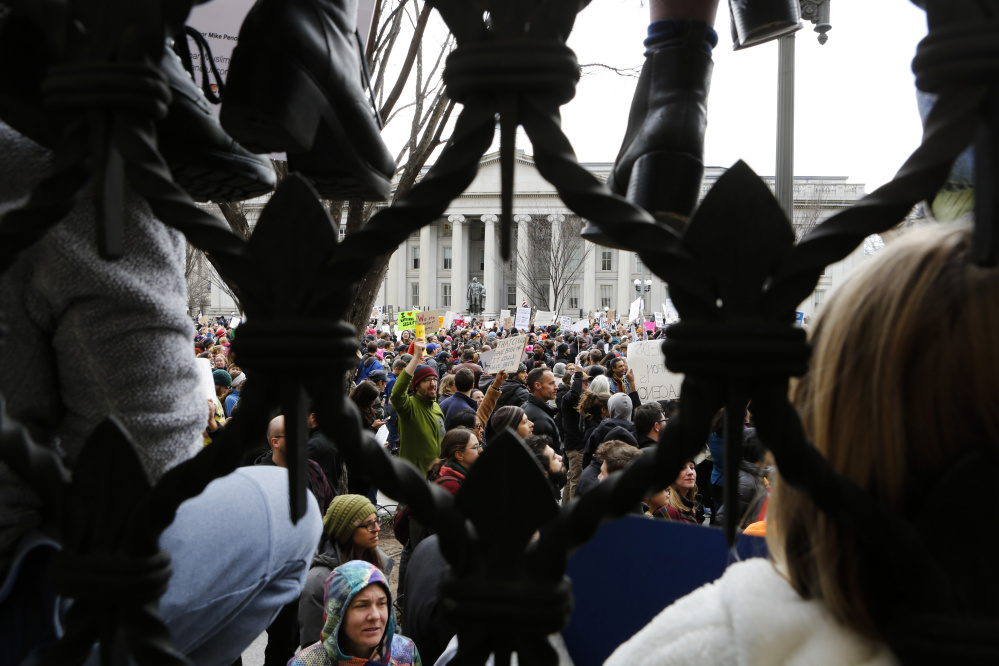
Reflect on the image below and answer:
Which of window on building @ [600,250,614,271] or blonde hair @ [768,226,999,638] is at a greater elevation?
window on building @ [600,250,614,271]

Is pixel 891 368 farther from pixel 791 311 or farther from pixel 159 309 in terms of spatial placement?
pixel 159 309

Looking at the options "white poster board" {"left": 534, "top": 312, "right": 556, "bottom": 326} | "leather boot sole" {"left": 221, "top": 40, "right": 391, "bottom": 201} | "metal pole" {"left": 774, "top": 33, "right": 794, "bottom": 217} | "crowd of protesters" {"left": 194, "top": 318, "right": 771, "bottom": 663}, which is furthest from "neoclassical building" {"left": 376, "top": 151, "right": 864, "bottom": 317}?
"leather boot sole" {"left": 221, "top": 40, "right": 391, "bottom": 201}

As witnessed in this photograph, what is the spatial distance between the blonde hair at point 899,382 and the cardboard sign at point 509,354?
984 cm

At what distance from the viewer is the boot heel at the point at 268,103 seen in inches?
44.4

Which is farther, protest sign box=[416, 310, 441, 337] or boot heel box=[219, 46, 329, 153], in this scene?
protest sign box=[416, 310, 441, 337]

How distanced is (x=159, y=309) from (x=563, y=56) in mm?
702

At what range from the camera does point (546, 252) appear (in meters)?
42.5

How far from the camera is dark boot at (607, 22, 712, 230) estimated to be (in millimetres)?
1286

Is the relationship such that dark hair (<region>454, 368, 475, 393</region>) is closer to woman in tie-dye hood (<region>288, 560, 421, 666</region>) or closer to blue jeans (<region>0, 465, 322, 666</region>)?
woman in tie-dye hood (<region>288, 560, 421, 666</region>)

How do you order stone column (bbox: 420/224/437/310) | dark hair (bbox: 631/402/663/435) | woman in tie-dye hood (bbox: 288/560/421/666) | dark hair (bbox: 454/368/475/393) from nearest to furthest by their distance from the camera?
woman in tie-dye hood (bbox: 288/560/421/666) → dark hair (bbox: 631/402/663/435) → dark hair (bbox: 454/368/475/393) → stone column (bbox: 420/224/437/310)

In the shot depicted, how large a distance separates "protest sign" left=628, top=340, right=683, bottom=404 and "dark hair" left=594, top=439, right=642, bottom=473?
2.65 meters

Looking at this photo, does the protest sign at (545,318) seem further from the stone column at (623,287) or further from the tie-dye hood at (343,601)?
the tie-dye hood at (343,601)

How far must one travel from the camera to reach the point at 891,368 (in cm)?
75

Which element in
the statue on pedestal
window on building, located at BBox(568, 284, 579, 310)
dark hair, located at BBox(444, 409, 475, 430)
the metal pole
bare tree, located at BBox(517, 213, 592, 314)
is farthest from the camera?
window on building, located at BBox(568, 284, 579, 310)
